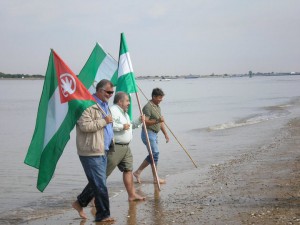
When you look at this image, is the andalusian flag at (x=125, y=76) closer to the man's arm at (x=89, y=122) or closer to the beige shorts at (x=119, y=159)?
the beige shorts at (x=119, y=159)

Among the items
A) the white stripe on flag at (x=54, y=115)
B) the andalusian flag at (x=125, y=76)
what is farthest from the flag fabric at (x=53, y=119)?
the andalusian flag at (x=125, y=76)

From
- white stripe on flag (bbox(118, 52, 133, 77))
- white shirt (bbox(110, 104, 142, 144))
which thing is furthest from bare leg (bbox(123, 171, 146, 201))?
white stripe on flag (bbox(118, 52, 133, 77))

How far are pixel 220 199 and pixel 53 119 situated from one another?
2718 millimetres

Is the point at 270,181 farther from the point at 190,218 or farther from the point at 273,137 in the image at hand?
the point at 273,137

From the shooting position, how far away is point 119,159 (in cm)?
668

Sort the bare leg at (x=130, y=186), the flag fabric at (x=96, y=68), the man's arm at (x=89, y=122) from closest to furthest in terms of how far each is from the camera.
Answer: the man's arm at (x=89, y=122)
the bare leg at (x=130, y=186)
the flag fabric at (x=96, y=68)

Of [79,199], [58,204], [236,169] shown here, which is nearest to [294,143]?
[236,169]

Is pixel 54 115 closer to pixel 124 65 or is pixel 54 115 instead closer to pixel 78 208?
pixel 78 208

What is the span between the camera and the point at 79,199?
6238 mm

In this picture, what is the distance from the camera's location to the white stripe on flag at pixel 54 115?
5.93 meters

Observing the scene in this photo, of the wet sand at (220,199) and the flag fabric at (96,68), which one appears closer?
the wet sand at (220,199)

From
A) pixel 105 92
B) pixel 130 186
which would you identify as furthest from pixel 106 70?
pixel 130 186

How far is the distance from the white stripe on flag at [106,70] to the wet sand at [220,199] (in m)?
1.96

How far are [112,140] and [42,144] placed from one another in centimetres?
92
